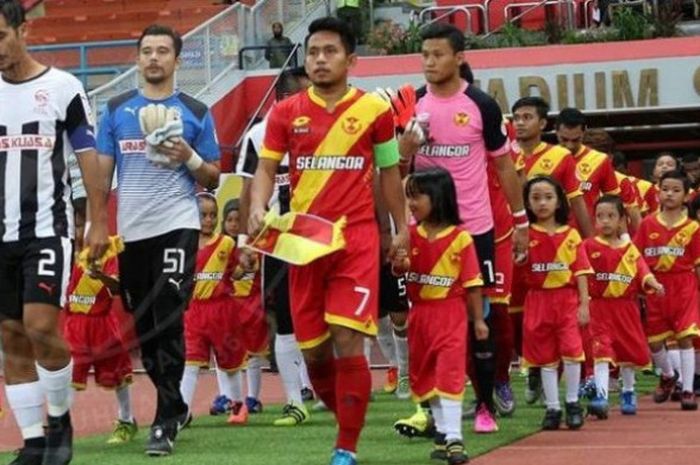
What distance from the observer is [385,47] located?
27484 millimetres

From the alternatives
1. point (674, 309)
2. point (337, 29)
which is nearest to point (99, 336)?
point (337, 29)

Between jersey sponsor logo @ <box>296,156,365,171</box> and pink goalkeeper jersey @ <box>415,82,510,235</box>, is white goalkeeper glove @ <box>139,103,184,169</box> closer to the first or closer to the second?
jersey sponsor logo @ <box>296,156,365,171</box>

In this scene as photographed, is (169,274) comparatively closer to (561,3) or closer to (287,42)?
(287,42)

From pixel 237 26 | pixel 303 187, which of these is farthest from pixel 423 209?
pixel 237 26

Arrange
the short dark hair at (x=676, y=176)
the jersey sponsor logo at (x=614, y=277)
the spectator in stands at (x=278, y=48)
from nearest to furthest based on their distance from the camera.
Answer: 1. the jersey sponsor logo at (x=614, y=277)
2. the short dark hair at (x=676, y=176)
3. the spectator in stands at (x=278, y=48)

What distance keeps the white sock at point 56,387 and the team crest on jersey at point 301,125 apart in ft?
5.52

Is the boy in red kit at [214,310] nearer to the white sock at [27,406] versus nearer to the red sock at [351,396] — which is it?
the white sock at [27,406]

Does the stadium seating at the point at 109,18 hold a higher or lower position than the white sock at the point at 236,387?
higher

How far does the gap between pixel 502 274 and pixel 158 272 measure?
2.43 m

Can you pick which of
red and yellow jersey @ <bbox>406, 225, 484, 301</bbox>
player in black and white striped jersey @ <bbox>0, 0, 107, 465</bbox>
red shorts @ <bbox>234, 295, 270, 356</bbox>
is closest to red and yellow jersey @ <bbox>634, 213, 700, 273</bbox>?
red shorts @ <bbox>234, 295, 270, 356</bbox>

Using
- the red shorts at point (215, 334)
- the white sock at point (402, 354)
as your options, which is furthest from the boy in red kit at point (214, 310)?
the white sock at point (402, 354)

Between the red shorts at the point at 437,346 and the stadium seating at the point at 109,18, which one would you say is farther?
the stadium seating at the point at 109,18

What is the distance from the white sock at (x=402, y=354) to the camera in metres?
14.6

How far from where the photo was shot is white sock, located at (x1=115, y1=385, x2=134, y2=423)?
11.8 metres
